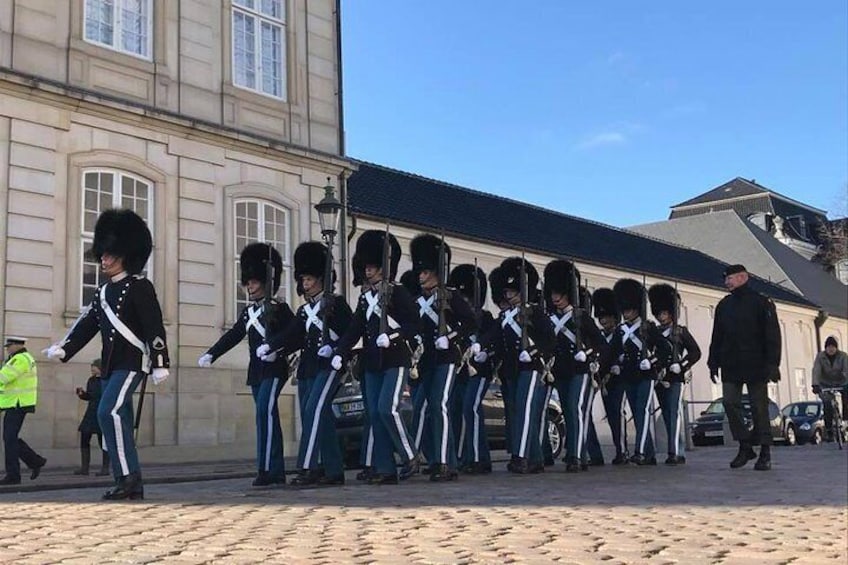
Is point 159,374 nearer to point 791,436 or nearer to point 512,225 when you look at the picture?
point 791,436

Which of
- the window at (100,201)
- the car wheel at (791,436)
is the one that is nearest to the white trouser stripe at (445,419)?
the window at (100,201)

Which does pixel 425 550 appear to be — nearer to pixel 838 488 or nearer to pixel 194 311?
pixel 838 488

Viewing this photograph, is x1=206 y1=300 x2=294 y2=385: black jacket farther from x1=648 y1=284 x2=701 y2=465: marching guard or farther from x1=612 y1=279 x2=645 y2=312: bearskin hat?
x1=612 y1=279 x2=645 y2=312: bearskin hat

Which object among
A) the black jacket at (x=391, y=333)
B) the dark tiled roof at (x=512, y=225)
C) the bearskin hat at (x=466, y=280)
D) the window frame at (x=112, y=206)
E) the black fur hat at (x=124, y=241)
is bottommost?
the black jacket at (x=391, y=333)

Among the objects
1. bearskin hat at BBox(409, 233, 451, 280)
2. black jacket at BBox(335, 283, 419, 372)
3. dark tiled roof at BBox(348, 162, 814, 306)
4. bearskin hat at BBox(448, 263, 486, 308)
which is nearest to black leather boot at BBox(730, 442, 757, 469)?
bearskin hat at BBox(448, 263, 486, 308)

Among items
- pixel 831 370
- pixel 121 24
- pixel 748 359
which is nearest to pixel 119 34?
pixel 121 24

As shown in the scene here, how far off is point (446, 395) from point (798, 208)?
58.9 m

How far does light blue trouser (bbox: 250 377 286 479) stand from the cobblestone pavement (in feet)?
2.87

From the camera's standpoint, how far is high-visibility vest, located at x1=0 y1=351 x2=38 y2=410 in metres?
12.4

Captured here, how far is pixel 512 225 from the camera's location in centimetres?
3434

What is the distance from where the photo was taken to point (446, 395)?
10.4 meters

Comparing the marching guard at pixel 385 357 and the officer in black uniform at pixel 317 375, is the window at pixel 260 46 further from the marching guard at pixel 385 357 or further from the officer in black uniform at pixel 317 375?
the marching guard at pixel 385 357

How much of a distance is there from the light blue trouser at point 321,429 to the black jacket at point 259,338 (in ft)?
1.21

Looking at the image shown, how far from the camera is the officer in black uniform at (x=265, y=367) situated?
971 centimetres
